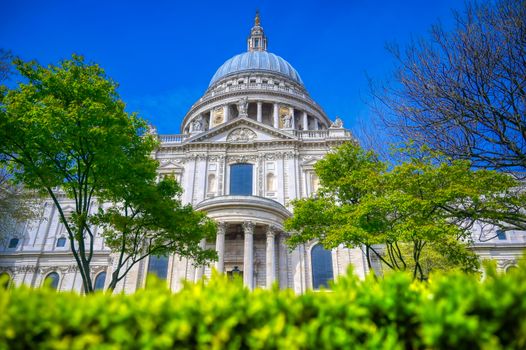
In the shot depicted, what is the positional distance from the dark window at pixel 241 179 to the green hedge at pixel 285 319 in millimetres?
28513

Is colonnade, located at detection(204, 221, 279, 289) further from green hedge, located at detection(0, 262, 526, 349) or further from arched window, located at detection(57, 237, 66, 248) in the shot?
green hedge, located at detection(0, 262, 526, 349)

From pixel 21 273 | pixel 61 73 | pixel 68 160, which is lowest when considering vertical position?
pixel 21 273

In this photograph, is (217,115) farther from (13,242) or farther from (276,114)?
(13,242)

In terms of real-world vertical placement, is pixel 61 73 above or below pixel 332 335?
above

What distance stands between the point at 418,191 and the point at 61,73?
16.2m

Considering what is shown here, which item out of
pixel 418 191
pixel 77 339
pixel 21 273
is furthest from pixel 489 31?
pixel 21 273

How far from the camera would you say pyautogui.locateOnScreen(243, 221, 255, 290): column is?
2366cm

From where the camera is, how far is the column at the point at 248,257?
23.7 m

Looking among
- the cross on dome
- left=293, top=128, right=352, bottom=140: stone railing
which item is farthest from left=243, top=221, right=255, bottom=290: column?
the cross on dome

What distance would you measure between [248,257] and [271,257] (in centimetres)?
178

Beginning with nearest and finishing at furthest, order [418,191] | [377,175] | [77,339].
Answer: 1. [77,339]
2. [418,191]
3. [377,175]

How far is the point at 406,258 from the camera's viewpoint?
29328mm

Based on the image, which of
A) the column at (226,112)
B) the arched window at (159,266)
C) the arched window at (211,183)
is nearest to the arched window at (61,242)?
the arched window at (159,266)

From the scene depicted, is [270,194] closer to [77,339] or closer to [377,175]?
[377,175]
